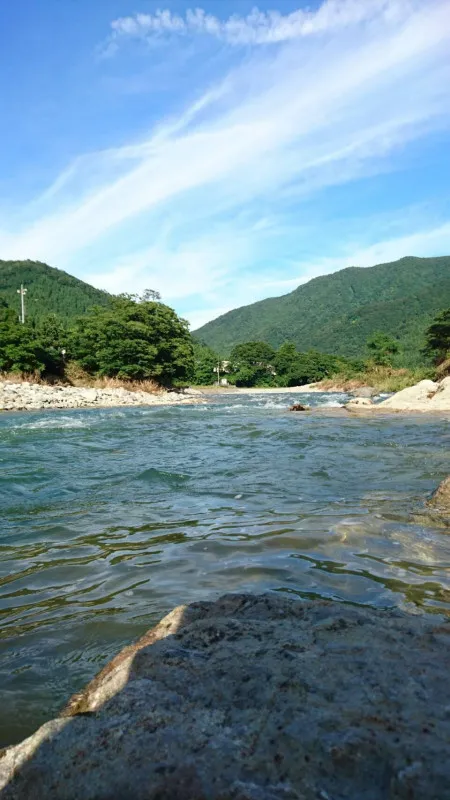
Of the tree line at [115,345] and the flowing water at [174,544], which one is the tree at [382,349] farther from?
the flowing water at [174,544]

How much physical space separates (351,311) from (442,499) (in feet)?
519

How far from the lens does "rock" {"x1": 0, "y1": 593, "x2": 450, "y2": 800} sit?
109 cm

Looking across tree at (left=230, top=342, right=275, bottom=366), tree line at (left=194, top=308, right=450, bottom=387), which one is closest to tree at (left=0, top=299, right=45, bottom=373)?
tree line at (left=194, top=308, right=450, bottom=387)

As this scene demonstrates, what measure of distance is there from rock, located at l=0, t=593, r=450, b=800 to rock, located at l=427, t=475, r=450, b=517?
3136 millimetres

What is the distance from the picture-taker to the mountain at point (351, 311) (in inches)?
5049

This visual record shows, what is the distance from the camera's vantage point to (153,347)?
4619cm

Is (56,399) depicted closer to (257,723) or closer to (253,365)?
(257,723)

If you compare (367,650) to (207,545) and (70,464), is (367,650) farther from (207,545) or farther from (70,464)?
(70,464)

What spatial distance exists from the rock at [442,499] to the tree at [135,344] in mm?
41204

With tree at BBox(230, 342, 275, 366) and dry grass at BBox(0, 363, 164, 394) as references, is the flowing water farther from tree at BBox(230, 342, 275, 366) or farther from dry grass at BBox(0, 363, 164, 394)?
tree at BBox(230, 342, 275, 366)

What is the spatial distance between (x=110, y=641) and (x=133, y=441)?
31.9ft

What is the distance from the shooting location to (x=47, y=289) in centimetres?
11400

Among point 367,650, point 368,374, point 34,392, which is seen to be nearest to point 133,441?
point 367,650

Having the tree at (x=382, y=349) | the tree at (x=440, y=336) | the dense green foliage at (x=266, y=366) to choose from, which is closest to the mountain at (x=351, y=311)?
the dense green foliage at (x=266, y=366)
